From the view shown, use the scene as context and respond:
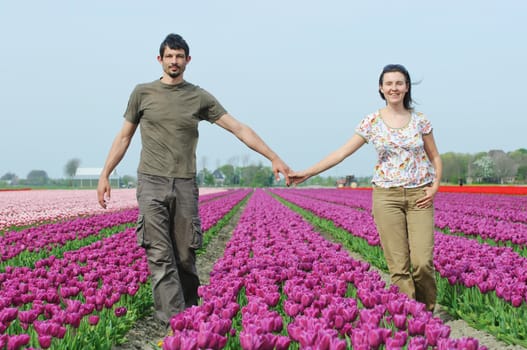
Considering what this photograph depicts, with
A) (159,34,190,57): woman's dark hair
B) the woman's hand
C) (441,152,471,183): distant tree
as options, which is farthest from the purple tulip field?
(441,152,471,183): distant tree

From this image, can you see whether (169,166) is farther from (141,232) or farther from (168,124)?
(141,232)

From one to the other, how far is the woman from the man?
3.23 feet

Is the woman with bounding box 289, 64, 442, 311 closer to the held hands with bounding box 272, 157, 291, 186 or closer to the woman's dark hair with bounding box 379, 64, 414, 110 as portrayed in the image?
the woman's dark hair with bounding box 379, 64, 414, 110

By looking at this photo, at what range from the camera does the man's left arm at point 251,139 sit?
4.36m

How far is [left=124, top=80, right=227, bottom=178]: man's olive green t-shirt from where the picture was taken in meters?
4.12

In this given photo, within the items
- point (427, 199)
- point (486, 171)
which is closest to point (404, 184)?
point (427, 199)

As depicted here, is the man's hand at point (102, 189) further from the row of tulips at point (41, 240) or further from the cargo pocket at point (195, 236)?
the row of tulips at point (41, 240)

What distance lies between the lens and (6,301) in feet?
12.7

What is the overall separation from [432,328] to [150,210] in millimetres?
2408

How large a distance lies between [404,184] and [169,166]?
201 cm

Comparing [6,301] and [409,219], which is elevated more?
[409,219]

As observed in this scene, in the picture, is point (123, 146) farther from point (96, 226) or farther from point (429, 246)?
point (96, 226)

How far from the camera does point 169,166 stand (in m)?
4.11

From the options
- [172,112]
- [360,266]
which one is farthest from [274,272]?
[172,112]
